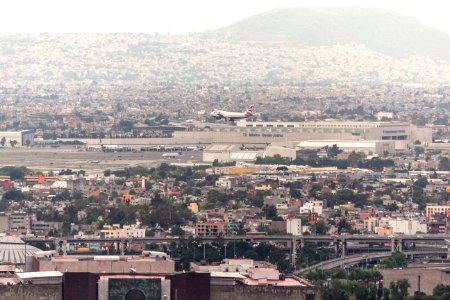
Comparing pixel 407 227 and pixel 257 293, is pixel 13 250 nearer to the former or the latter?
pixel 257 293

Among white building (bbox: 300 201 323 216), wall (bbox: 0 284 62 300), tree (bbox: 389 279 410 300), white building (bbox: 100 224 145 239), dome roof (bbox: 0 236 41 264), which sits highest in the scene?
wall (bbox: 0 284 62 300)

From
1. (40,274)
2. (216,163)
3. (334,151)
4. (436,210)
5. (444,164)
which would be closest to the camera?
(40,274)

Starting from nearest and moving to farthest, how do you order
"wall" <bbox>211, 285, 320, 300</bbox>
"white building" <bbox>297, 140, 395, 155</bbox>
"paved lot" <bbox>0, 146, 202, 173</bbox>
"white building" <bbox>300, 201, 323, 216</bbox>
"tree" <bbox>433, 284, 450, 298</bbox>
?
"wall" <bbox>211, 285, 320, 300</bbox> < "tree" <bbox>433, 284, 450, 298</bbox> < "white building" <bbox>300, 201, 323, 216</bbox> < "paved lot" <bbox>0, 146, 202, 173</bbox> < "white building" <bbox>297, 140, 395, 155</bbox>

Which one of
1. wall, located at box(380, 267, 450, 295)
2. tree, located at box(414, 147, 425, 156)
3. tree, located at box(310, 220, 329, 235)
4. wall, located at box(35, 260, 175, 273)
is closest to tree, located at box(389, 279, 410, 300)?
wall, located at box(380, 267, 450, 295)

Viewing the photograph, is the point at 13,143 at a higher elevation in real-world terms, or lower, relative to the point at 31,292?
lower

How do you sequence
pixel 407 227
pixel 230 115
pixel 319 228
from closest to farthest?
1. pixel 319 228
2. pixel 407 227
3. pixel 230 115

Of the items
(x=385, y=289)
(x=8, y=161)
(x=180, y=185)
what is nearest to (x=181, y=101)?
(x=8, y=161)

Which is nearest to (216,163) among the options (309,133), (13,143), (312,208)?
(13,143)

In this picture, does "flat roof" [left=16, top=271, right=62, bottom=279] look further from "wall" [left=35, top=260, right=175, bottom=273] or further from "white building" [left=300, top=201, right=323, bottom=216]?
"white building" [left=300, top=201, right=323, bottom=216]
